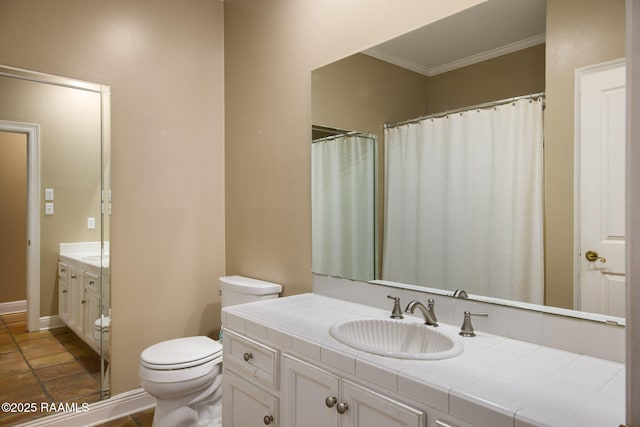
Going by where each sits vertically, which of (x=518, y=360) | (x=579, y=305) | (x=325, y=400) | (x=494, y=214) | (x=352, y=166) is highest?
(x=352, y=166)

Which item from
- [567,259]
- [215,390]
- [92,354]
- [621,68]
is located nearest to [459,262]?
[567,259]

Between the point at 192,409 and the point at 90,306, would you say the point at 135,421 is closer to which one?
the point at 192,409

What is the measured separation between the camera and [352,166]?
6.57 ft

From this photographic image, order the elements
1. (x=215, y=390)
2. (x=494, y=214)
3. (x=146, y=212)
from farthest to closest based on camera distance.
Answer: (x=146, y=212), (x=215, y=390), (x=494, y=214)

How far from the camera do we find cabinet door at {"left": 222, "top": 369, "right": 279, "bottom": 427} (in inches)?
59.5

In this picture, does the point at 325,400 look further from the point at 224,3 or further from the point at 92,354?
Result: the point at 224,3

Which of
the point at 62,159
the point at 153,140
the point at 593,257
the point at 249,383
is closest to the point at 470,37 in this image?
the point at 593,257

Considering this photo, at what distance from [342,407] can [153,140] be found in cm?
203

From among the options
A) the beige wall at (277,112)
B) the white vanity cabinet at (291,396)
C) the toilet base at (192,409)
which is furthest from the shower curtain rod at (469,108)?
the toilet base at (192,409)

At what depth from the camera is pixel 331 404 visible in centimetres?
125

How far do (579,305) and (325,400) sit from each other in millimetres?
855

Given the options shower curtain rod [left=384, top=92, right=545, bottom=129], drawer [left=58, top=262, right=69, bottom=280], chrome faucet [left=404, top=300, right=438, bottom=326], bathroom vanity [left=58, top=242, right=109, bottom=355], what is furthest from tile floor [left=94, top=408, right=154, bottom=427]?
shower curtain rod [left=384, top=92, right=545, bottom=129]

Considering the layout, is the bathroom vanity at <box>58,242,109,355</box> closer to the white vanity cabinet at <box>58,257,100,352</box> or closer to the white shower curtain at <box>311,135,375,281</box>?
the white vanity cabinet at <box>58,257,100,352</box>

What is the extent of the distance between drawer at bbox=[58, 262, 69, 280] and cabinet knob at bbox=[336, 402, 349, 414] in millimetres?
1842
